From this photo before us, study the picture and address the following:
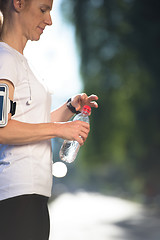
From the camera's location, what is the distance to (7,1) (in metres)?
1.54

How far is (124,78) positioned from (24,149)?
12155 mm

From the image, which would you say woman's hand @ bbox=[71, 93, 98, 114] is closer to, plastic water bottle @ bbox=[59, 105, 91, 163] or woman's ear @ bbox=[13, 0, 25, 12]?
plastic water bottle @ bbox=[59, 105, 91, 163]

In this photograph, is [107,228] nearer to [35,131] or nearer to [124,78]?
[124,78]

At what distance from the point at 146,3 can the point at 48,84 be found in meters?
11.0

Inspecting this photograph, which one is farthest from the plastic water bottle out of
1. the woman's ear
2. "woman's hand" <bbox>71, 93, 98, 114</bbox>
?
the woman's ear

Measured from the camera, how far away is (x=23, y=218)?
141 centimetres

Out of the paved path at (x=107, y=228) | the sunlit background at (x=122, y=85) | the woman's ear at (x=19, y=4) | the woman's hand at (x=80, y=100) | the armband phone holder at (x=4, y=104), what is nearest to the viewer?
the armband phone holder at (x=4, y=104)

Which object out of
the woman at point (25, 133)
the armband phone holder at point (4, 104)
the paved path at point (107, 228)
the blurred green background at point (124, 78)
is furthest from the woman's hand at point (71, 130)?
the blurred green background at point (124, 78)

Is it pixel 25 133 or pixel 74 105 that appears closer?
pixel 25 133

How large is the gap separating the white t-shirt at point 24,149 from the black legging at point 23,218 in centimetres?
2

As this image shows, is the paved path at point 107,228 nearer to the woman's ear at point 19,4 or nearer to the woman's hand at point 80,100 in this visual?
the woman's hand at point 80,100

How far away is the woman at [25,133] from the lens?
140 centimetres

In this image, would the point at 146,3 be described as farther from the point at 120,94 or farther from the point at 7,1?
the point at 7,1

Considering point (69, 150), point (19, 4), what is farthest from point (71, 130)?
point (69, 150)
